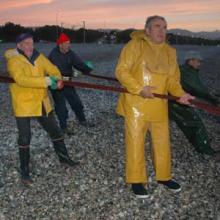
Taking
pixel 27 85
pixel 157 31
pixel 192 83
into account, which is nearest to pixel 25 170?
pixel 27 85

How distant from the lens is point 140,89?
657 cm

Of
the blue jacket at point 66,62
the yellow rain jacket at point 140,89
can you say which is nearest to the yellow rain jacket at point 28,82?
the yellow rain jacket at point 140,89

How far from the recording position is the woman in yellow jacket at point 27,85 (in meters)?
6.95

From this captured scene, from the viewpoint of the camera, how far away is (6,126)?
37.1 ft

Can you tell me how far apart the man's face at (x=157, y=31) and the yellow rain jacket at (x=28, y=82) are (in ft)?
5.63

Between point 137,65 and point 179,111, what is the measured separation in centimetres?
265

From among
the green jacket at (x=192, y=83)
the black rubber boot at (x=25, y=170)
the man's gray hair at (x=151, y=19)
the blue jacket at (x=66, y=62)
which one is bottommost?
the black rubber boot at (x=25, y=170)

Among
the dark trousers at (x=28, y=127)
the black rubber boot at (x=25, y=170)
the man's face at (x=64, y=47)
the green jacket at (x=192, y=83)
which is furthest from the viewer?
the man's face at (x=64, y=47)

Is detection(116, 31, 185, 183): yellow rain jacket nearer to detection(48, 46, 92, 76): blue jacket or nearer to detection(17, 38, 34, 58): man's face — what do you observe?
detection(17, 38, 34, 58): man's face

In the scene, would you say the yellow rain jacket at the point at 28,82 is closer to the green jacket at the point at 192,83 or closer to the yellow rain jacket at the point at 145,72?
the yellow rain jacket at the point at 145,72

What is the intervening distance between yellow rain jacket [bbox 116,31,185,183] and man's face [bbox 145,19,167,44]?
106 mm

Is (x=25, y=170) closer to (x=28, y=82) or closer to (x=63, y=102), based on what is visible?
(x=28, y=82)

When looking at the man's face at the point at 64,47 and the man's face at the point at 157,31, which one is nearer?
the man's face at the point at 157,31

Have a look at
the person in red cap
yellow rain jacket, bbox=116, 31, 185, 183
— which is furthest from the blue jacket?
yellow rain jacket, bbox=116, 31, 185, 183
